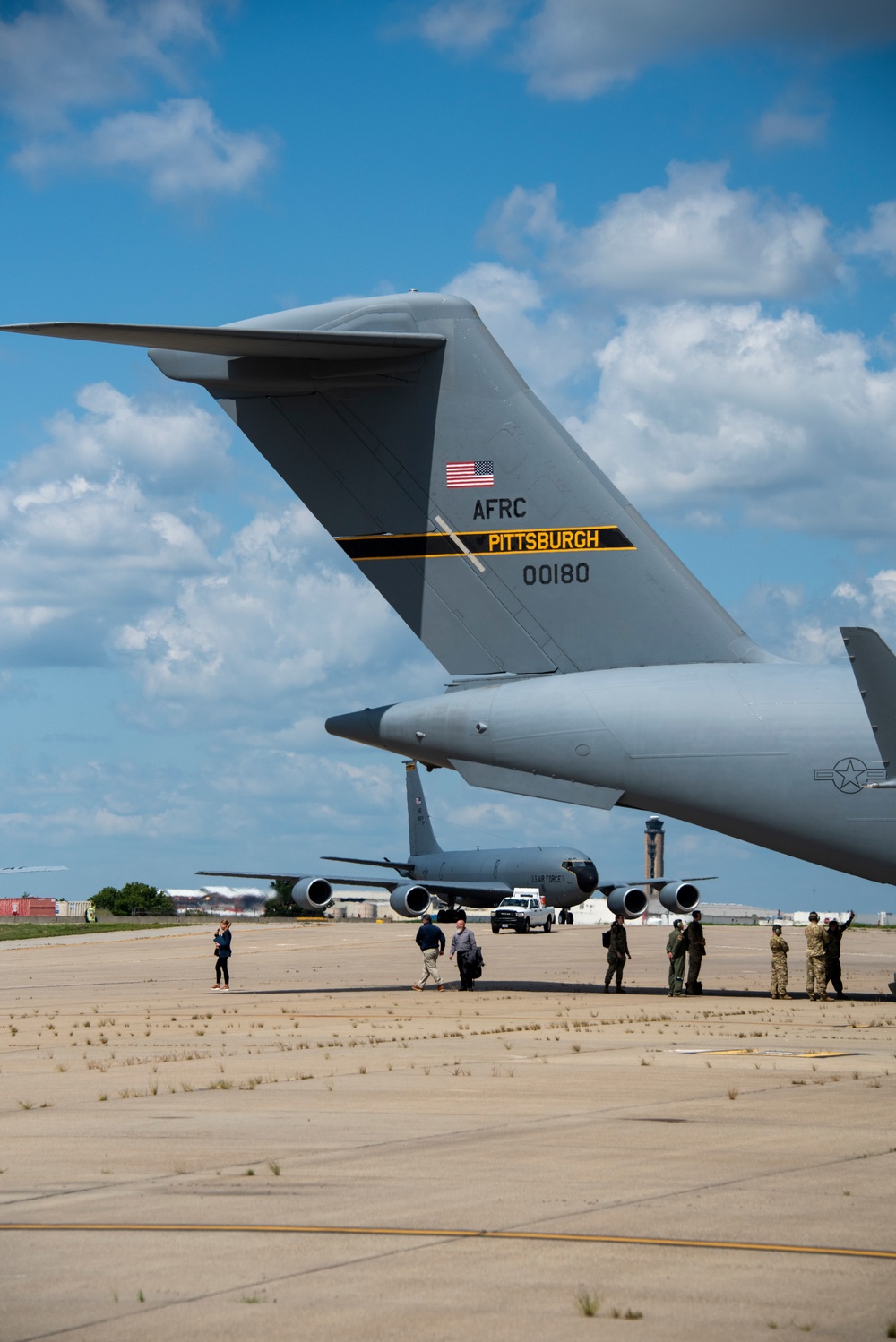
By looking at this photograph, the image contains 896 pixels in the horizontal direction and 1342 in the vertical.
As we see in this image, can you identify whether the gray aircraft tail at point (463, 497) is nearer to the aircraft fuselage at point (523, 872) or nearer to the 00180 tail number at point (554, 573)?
the 00180 tail number at point (554, 573)

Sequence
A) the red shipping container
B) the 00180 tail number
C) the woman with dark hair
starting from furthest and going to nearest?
1. the red shipping container
2. the woman with dark hair
3. the 00180 tail number

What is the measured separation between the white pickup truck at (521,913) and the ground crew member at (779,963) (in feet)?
122

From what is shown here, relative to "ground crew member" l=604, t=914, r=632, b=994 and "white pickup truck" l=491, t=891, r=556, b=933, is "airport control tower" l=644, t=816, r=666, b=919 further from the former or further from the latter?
"ground crew member" l=604, t=914, r=632, b=994

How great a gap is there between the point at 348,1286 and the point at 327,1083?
7337mm

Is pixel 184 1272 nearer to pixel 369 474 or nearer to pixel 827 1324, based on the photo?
pixel 827 1324

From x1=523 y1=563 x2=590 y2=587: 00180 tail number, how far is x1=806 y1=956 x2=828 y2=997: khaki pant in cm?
769

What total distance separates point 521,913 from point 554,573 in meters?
41.6

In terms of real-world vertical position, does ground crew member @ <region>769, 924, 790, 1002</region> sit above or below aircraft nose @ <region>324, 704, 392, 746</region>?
below

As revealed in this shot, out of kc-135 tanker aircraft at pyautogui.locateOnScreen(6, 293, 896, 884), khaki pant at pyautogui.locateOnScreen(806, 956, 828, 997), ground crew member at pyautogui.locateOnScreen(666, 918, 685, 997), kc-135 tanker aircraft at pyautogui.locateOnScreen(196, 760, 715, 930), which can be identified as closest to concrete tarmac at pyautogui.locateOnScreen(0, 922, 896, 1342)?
khaki pant at pyautogui.locateOnScreen(806, 956, 828, 997)

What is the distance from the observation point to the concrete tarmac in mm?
5727

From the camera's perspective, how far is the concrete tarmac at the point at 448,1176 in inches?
225

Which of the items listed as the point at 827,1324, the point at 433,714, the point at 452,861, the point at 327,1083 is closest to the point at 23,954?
the point at 452,861

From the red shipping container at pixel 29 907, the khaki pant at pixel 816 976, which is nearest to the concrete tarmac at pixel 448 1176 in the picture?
the khaki pant at pixel 816 976

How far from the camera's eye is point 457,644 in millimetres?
21922
